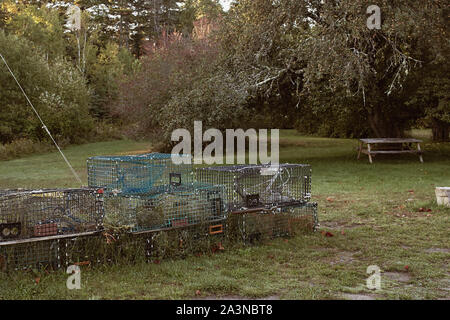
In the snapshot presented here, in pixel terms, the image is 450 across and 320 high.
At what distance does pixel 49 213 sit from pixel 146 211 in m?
1.07

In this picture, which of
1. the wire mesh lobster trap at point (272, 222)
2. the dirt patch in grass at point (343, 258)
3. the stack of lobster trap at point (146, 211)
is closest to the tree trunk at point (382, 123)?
the wire mesh lobster trap at point (272, 222)

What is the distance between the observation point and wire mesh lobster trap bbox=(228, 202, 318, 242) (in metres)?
6.77

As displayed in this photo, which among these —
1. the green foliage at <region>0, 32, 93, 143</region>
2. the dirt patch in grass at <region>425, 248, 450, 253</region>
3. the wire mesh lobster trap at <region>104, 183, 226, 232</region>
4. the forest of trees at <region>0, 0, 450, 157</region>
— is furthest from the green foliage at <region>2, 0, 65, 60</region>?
the dirt patch in grass at <region>425, 248, 450, 253</region>

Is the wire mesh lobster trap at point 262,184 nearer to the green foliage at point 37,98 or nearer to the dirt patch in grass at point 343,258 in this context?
the dirt patch in grass at point 343,258

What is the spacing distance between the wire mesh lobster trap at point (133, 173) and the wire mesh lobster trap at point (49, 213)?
0.82 metres

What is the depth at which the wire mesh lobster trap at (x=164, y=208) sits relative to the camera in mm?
6062

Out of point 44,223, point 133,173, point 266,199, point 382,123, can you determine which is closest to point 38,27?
point 382,123

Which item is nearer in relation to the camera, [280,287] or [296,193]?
[280,287]

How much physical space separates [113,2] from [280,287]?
43500mm

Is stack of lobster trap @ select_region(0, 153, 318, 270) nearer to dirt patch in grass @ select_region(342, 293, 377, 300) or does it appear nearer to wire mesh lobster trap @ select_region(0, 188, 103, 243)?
wire mesh lobster trap @ select_region(0, 188, 103, 243)

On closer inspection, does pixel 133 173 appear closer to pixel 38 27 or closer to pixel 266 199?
pixel 266 199

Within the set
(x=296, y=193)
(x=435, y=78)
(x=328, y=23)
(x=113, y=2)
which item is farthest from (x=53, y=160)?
(x=113, y=2)

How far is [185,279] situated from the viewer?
17.6 feet
